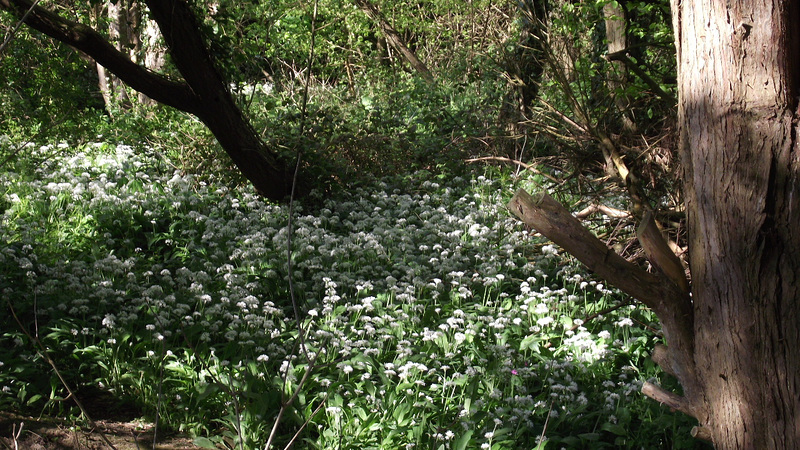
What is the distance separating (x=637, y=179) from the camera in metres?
6.74

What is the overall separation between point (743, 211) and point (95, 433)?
12.0 ft

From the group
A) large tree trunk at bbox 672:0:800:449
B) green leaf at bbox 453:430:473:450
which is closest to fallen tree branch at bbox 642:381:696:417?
large tree trunk at bbox 672:0:800:449

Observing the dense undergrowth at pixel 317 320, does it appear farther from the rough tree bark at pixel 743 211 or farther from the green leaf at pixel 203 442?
the rough tree bark at pixel 743 211

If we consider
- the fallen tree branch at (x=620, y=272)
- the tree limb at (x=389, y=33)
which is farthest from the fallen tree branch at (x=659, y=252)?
the tree limb at (x=389, y=33)

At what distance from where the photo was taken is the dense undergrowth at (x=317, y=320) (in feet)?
13.7

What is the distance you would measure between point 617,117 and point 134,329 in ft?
17.3

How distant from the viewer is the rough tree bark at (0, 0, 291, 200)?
21.5 feet

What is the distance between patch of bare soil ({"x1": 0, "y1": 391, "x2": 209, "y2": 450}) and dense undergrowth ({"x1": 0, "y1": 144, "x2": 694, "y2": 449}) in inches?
3.8

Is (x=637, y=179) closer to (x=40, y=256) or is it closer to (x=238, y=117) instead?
(x=238, y=117)

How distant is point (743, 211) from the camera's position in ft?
8.04

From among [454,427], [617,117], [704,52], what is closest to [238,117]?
[617,117]

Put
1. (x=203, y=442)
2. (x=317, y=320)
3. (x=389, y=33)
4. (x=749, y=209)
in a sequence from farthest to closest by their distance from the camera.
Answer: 1. (x=389, y=33)
2. (x=317, y=320)
3. (x=203, y=442)
4. (x=749, y=209)

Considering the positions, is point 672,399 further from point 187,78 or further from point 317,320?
point 187,78

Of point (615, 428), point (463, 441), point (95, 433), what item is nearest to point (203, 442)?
point (95, 433)
